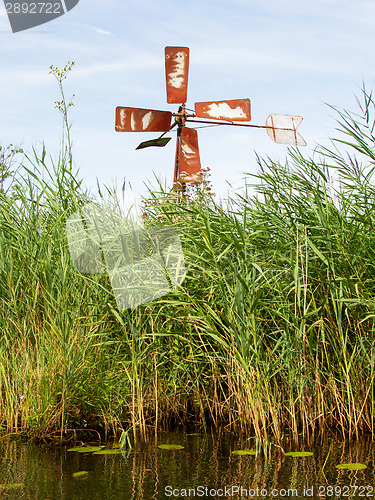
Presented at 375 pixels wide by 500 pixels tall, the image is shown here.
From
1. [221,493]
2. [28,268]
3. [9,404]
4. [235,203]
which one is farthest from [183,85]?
[221,493]

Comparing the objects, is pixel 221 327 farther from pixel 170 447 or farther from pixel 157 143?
pixel 157 143

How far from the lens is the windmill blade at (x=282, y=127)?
1013 centimetres

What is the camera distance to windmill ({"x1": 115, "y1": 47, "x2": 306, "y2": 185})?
10.6 meters

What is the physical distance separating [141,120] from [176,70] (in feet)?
4.12

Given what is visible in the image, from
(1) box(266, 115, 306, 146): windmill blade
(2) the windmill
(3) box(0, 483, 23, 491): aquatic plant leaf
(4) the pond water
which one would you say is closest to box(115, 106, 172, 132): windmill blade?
(2) the windmill

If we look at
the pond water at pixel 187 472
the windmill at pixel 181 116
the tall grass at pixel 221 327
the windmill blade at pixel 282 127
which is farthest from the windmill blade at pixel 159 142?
the pond water at pixel 187 472

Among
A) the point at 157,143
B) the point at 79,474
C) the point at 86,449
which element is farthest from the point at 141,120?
the point at 79,474

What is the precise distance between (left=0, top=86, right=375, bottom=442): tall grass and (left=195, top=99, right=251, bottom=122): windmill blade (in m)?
6.56

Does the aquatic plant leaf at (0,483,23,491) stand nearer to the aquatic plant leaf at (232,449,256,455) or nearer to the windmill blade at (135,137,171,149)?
the aquatic plant leaf at (232,449,256,455)

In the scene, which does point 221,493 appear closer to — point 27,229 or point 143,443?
point 143,443

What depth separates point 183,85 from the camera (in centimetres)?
1098

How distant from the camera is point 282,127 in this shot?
33.7ft

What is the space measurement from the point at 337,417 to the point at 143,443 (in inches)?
60.8

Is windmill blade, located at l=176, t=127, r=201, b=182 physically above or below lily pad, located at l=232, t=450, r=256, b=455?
above
